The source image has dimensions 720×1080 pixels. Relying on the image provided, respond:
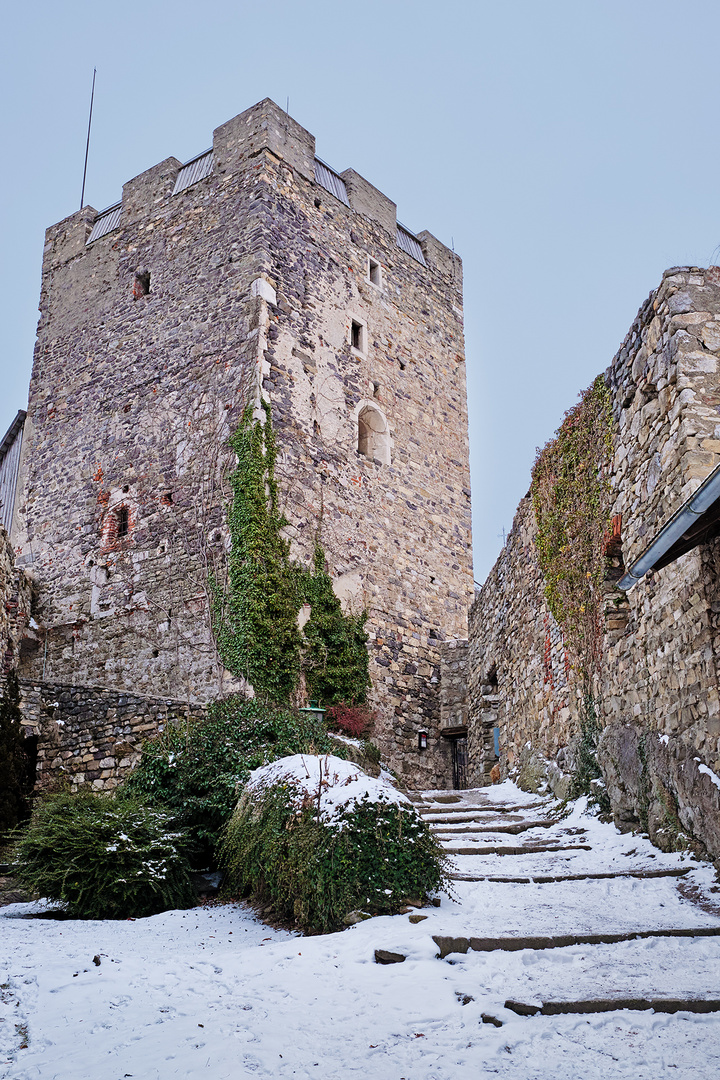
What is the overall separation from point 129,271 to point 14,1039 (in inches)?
467

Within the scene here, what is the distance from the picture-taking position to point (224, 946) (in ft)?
15.9

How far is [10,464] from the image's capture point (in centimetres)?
1446

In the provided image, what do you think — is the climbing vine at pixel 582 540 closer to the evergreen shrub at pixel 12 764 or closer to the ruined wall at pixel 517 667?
the ruined wall at pixel 517 667

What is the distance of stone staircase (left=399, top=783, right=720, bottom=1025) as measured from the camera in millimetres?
3596

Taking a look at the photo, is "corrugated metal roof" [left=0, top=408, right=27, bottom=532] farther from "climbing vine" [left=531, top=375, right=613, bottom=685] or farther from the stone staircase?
the stone staircase

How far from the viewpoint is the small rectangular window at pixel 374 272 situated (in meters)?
14.1

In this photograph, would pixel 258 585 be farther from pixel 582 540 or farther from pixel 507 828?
pixel 507 828

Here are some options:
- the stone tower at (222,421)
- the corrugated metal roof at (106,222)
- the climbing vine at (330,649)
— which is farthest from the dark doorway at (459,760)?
the corrugated metal roof at (106,222)

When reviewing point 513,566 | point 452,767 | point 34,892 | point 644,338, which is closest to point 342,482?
point 513,566

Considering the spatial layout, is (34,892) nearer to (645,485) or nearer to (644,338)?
(645,485)

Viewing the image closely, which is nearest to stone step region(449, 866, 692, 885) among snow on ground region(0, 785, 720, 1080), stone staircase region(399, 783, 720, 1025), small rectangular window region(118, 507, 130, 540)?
stone staircase region(399, 783, 720, 1025)

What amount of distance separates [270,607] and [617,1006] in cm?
736

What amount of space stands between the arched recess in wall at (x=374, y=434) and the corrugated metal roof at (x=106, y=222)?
4.97m

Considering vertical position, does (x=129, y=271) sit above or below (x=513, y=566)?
above
